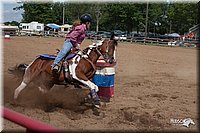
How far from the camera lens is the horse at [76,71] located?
626 cm

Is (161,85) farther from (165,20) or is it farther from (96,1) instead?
(165,20)

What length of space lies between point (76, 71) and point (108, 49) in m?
0.97

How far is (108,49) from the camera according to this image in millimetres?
6762

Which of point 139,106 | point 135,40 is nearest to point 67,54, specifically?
point 139,106

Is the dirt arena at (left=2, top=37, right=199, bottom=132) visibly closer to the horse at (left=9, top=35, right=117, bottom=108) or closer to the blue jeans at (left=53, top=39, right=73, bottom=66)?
the horse at (left=9, top=35, right=117, bottom=108)

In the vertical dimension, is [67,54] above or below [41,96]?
above

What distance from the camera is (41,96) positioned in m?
6.87

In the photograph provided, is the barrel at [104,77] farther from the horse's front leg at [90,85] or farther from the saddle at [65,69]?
the horse's front leg at [90,85]

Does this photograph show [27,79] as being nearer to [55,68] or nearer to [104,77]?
[55,68]

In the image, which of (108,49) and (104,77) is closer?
(108,49)

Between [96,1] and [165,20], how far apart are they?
699 inches

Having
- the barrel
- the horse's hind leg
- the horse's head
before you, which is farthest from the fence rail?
the barrel

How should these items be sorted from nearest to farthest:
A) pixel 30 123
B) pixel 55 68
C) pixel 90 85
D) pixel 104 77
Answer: pixel 30 123 → pixel 90 85 → pixel 55 68 → pixel 104 77

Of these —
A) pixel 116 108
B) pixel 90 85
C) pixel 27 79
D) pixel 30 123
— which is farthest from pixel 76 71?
pixel 30 123
